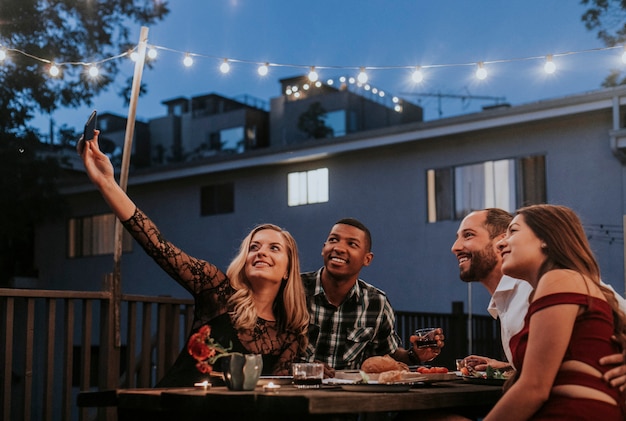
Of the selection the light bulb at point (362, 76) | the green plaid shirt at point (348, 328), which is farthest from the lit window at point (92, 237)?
A: the green plaid shirt at point (348, 328)

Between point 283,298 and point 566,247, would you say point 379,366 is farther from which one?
point 566,247

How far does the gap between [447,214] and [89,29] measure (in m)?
8.07

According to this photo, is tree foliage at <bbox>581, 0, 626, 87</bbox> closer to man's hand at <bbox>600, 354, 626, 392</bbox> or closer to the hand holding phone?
the hand holding phone

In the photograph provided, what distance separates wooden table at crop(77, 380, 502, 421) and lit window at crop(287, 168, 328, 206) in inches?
A: 490

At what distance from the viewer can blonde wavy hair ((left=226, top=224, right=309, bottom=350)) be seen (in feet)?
11.7

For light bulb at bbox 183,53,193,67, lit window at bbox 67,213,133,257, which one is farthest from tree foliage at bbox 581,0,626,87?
light bulb at bbox 183,53,193,67

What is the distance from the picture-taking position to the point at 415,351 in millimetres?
3785

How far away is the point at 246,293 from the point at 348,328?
2.85ft

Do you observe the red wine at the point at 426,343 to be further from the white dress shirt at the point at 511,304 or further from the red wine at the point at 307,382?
the red wine at the point at 307,382

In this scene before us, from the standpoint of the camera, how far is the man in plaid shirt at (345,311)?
425 cm

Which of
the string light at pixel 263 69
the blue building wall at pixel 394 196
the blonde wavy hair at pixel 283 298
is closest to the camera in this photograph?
the blonde wavy hair at pixel 283 298

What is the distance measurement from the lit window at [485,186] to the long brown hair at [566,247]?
10304 mm

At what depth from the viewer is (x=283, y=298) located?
3.71m

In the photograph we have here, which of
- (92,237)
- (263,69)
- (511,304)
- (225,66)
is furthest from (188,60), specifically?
(92,237)
